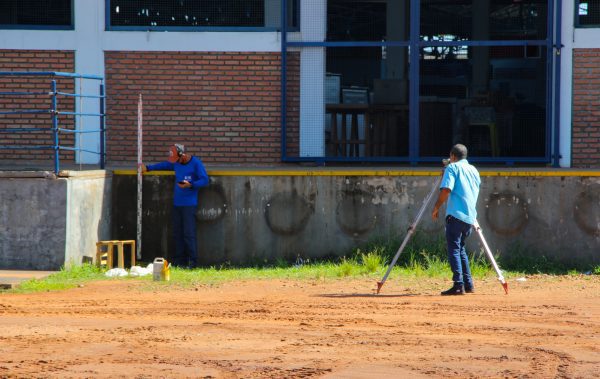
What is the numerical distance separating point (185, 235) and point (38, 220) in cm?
231

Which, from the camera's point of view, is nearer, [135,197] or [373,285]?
[373,285]

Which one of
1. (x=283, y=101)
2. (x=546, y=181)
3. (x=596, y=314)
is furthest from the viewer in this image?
(x=283, y=101)

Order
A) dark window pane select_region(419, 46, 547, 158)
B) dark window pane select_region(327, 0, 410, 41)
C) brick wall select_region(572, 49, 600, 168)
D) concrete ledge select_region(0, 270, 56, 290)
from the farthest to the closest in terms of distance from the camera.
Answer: dark window pane select_region(327, 0, 410, 41), dark window pane select_region(419, 46, 547, 158), brick wall select_region(572, 49, 600, 168), concrete ledge select_region(0, 270, 56, 290)

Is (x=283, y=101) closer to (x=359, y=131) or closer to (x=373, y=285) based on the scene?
(x=359, y=131)

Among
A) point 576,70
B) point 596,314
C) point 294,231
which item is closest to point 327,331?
point 596,314

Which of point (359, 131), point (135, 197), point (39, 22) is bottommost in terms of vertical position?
point (135, 197)

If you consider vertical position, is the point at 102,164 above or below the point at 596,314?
above

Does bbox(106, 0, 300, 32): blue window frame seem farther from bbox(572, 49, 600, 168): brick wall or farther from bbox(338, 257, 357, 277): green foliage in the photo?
bbox(572, 49, 600, 168): brick wall

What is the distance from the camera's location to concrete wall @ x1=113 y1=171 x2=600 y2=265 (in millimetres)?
15992

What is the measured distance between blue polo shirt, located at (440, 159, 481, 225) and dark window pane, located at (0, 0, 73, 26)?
7.49m

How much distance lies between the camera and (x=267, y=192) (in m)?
16.2

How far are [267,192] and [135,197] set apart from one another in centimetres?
208

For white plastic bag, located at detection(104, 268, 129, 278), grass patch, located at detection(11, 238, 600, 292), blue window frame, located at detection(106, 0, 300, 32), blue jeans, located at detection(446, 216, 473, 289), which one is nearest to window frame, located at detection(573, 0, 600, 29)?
grass patch, located at detection(11, 238, 600, 292)

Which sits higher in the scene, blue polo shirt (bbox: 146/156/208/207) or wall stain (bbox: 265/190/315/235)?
blue polo shirt (bbox: 146/156/208/207)
